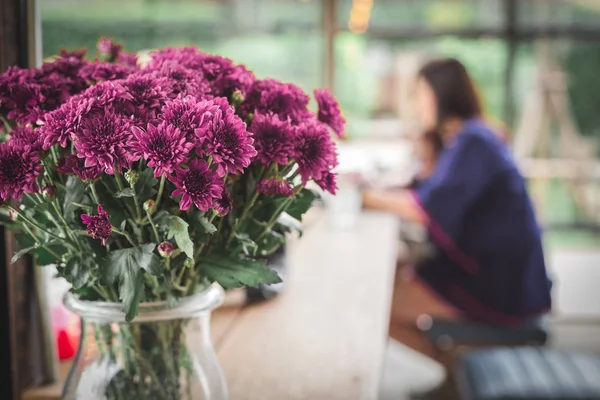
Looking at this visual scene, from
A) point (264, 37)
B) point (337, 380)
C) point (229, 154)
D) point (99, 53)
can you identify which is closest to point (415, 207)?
point (337, 380)

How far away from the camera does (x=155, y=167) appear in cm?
71

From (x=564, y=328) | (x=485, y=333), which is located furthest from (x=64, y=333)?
(x=564, y=328)

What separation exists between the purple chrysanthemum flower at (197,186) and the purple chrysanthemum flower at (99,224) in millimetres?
84

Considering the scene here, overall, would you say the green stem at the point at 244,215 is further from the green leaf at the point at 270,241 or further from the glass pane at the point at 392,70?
the glass pane at the point at 392,70

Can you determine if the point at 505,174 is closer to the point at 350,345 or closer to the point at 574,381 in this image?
the point at 574,381

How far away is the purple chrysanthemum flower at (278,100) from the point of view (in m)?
0.87

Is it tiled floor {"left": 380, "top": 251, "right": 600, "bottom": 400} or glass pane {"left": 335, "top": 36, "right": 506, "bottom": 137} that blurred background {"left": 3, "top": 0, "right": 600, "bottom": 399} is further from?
tiled floor {"left": 380, "top": 251, "right": 600, "bottom": 400}

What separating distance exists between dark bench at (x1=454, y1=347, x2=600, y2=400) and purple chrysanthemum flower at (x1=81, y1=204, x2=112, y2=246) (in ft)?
5.05

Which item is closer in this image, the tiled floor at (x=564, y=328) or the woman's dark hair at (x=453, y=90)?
the woman's dark hair at (x=453, y=90)

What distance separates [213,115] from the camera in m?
0.71

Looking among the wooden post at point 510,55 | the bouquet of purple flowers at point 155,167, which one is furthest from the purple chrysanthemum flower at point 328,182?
the wooden post at point 510,55

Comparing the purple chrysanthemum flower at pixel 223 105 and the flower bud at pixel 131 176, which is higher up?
the purple chrysanthemum flower at pixel 223 105

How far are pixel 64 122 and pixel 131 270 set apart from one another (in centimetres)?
17

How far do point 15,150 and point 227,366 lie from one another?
0.66 metres
